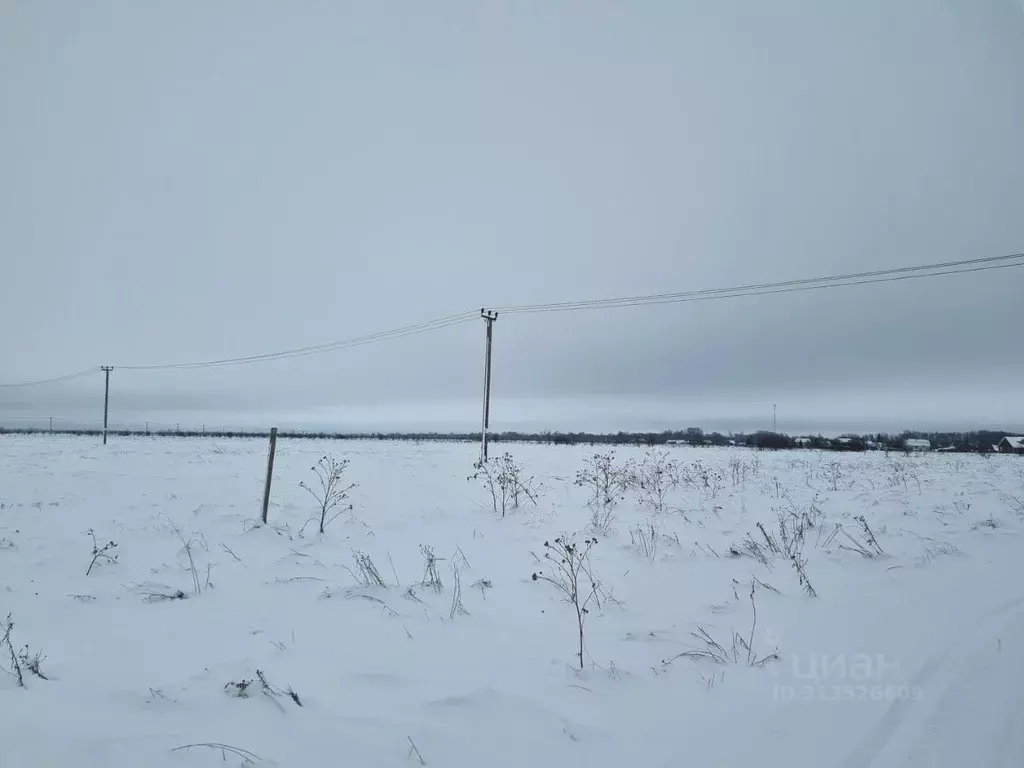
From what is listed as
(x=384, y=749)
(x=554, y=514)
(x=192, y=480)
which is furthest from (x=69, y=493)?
(x=384, y=749)

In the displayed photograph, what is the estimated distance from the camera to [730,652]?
3.54 metres

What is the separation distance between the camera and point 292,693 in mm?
2936

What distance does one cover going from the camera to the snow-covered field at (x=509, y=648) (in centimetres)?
255

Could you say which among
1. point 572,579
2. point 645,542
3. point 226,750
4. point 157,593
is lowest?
point 157,593

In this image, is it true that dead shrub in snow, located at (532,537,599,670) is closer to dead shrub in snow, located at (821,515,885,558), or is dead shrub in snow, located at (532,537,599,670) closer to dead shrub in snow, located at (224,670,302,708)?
A: dead shrub in snow, located at (224,670,302,708)

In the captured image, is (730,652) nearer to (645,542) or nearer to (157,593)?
(645,542)

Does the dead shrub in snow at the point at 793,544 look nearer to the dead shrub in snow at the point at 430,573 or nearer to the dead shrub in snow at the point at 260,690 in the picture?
the dead shrub in snow at the point at 430,573

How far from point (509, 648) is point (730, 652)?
5.43 ft

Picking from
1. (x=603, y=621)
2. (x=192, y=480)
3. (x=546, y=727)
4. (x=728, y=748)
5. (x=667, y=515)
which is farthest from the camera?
(x=192, y=480)

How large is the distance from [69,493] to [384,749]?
39.9 feet

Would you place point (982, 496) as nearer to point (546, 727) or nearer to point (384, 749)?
point (546, 727)

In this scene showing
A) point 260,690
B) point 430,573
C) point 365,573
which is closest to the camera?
point 260,690

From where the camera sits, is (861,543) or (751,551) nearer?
(751,551)

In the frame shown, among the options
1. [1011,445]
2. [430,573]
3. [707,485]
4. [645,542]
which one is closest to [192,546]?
[430,573]
